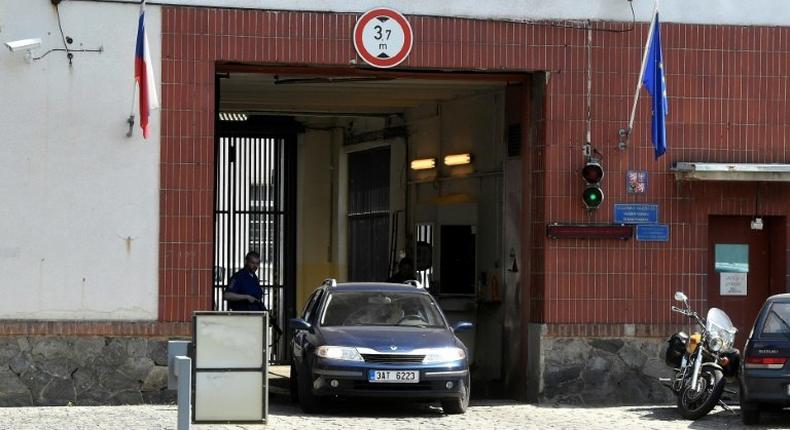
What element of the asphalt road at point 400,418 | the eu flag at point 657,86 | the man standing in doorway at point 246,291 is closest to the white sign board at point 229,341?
the asphalt road at point 400,418

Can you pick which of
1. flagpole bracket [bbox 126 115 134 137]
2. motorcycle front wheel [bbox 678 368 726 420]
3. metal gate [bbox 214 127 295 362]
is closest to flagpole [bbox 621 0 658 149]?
motorcycle front wheel [bbox 678 368 726 420]

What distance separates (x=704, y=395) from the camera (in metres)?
17.5

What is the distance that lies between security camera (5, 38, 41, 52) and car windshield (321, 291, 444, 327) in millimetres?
4340

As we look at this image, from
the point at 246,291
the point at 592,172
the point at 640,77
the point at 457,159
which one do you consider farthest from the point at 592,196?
the point at 246,291

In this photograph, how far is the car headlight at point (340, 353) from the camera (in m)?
17.4

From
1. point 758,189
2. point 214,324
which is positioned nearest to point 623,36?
point 758,189

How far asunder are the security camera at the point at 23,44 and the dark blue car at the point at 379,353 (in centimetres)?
421

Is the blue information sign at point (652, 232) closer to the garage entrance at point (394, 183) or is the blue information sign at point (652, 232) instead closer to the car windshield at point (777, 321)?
the garage entrance at point (394, 183)

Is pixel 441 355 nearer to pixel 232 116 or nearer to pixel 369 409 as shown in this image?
pixel 369 409

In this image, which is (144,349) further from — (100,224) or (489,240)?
(489,240)

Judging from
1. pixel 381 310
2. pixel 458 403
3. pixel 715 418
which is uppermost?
pixel 381 310

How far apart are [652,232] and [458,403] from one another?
12.2 ft

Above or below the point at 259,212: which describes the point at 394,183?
above

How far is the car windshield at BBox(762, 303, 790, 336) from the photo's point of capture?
55.9 ft
